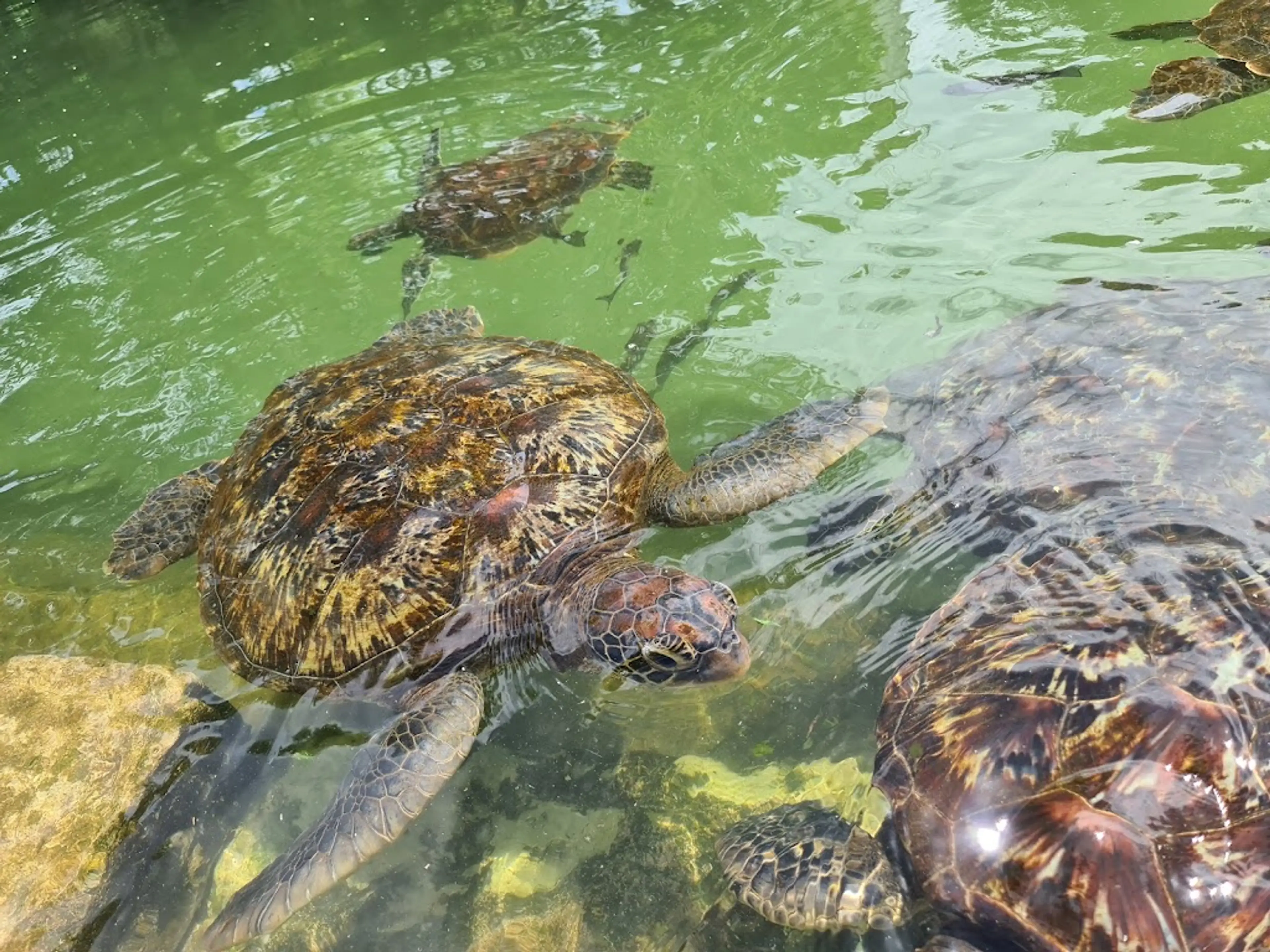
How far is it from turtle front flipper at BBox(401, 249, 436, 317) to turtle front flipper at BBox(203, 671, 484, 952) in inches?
135

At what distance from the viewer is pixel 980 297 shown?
4832 millimetres

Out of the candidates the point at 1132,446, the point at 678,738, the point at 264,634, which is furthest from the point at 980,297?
the point at 264,634

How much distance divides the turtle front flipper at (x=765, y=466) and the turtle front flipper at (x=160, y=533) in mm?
2437

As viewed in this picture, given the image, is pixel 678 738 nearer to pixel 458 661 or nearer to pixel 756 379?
pixel 458 661

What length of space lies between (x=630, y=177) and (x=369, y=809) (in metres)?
5.13

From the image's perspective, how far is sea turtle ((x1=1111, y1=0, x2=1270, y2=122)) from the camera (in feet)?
18.9

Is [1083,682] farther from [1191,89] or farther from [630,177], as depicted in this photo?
[1191,89]

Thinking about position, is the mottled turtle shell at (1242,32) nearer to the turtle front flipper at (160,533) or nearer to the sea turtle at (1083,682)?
the sea turtle at (1083,682)

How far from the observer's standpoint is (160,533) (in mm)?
4414

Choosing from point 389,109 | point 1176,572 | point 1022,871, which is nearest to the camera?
point 1022,871

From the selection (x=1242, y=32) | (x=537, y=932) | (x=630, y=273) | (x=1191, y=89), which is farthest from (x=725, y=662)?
(x=1242, y=32)

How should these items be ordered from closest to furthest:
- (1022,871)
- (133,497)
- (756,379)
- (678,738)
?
(1022,871), (678,738), (756,379), (133,497)

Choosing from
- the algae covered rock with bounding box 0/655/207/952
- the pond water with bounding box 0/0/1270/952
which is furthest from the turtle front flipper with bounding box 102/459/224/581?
the algae covered rock with bounding box 0/655/207/952

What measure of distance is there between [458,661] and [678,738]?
37.5 inches
